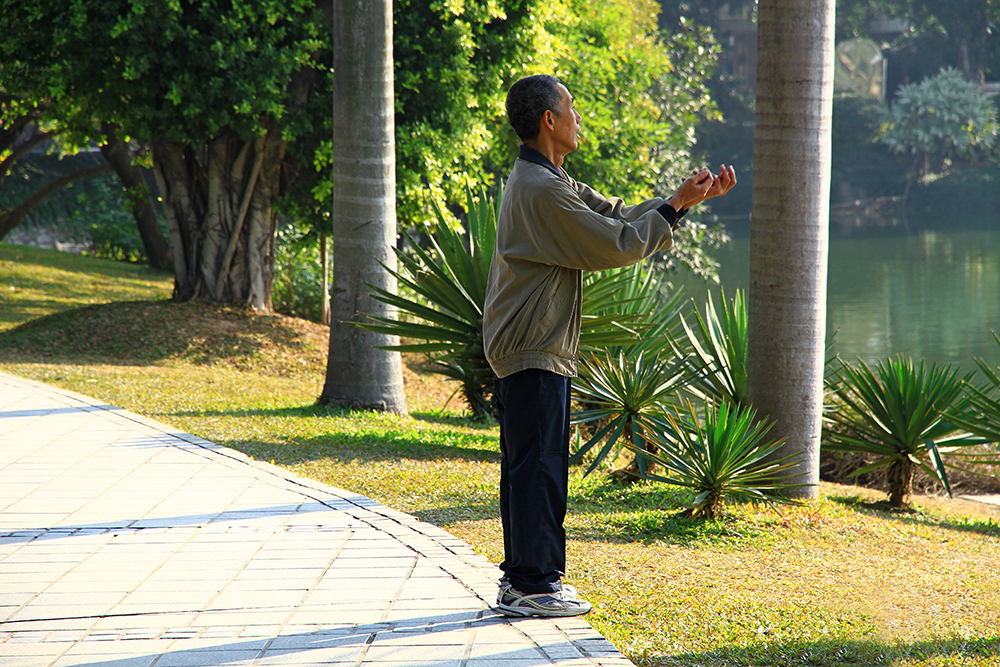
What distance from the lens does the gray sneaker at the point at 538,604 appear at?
10.8 feet

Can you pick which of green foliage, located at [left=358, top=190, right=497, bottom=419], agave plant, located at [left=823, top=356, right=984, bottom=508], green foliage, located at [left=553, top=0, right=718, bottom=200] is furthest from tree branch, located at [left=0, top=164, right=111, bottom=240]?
agave plant, located at [left=823, top=356, right=984, bottom=508]

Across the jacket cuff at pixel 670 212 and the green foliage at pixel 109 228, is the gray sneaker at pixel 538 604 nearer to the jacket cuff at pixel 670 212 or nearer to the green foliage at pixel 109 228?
the jacket cuff at pixel 670 212

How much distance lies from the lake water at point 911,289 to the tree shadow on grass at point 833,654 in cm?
588

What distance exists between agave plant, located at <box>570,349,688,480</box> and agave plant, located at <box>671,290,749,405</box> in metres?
0.18

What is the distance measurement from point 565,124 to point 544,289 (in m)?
0.57

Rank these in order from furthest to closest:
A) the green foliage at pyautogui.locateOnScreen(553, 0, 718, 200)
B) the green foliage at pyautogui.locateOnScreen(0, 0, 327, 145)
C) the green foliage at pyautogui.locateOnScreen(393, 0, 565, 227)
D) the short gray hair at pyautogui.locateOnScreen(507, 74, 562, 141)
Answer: the green foliage at pyautogui.locateOnScreen(553, 0, 718, 200)
the green foliage at pyautogui.locateOnScreen(393, 0, 565, 227)
the green foliage at pyautogui.locateOnScreen(0, 0, 327, 145)
the short gray hair at pyautogui.locateOnScreen(507, 74, 562, 141)

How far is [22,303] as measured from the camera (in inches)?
542

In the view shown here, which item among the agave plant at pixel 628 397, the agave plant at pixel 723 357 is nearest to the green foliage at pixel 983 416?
the agave plant at pixel 723 357

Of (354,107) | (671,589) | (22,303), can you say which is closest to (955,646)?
(671,589)

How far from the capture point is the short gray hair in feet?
10.4

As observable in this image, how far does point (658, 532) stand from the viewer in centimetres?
468

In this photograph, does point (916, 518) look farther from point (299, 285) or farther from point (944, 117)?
point (944, 117)

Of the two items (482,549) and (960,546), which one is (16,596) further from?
(960,546)

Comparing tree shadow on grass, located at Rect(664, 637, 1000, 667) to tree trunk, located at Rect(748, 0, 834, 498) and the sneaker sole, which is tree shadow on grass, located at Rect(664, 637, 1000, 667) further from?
tree trunk, located at Rect(748, 0, 834, 498)
